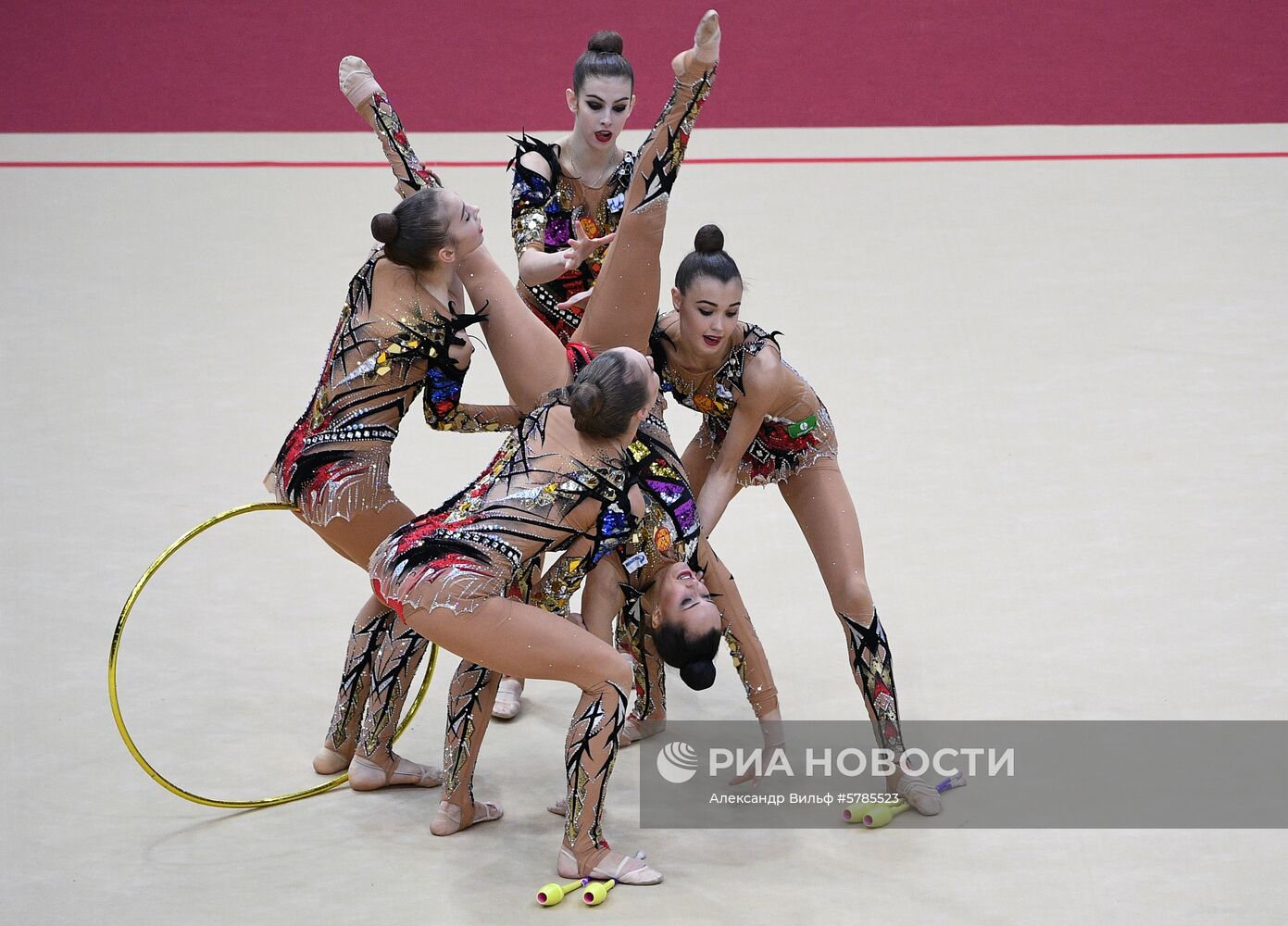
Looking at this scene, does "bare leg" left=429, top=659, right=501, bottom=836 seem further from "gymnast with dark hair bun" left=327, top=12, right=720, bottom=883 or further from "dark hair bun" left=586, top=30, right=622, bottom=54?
"dark hair bun" left=586, top=30, right=622, bottom=54

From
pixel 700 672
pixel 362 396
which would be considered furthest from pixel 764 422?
pixel 362 396

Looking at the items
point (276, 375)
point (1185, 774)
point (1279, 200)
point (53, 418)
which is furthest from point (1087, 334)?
point (53, 418)

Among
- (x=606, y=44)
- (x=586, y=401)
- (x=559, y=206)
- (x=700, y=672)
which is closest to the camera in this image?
(x=586, y=401)

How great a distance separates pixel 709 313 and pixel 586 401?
549 millimetres

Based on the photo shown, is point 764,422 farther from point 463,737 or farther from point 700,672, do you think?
point 463,737

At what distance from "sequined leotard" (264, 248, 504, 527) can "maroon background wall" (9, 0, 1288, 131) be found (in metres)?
5.50

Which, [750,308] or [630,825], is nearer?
[630,825]

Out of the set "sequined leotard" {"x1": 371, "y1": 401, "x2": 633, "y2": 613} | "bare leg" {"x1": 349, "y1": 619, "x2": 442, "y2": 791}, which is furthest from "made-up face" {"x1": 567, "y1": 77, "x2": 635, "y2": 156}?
"bare leg" {"x1": 349, "y1": 619, "x2": 442, "y2": 791}

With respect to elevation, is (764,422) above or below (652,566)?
above

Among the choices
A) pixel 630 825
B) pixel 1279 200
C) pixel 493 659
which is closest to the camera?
pixel 493 659

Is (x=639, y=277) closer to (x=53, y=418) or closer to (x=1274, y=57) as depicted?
(x=53, y=418)

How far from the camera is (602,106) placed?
12.4 ft

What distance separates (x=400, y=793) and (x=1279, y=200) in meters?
5.90

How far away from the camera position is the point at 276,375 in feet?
20.1
